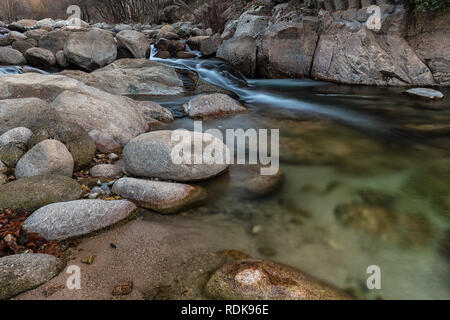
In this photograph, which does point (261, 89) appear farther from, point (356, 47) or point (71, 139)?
point (71, 139)

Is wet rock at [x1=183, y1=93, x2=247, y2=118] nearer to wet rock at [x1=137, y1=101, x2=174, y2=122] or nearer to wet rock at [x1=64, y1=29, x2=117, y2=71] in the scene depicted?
wet rock at [x1=137, y1=101, x2=174, y2=122]

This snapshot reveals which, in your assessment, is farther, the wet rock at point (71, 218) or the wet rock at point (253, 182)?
the wet rock at point (253, 182)

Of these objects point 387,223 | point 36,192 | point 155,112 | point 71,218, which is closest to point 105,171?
point 36,192

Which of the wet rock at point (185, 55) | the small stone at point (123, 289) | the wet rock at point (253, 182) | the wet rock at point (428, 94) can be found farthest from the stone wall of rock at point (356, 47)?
the small stone at point (123, 289)

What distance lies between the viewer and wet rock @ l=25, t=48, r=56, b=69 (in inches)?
361

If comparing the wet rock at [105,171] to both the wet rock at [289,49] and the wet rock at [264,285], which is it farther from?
the wet rock at [289,49]

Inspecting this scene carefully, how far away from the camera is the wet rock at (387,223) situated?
2.52 meters

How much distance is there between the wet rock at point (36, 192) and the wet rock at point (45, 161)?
8.1 inches

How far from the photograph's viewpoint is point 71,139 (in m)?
3.60

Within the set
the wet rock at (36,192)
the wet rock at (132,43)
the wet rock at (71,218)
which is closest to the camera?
the wet rock at (71,218)

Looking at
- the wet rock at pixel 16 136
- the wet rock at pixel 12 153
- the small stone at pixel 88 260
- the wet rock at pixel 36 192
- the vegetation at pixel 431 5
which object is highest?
the vegetation at pixel 431 5

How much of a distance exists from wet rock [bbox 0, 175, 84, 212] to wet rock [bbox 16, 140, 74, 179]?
0.67 ft

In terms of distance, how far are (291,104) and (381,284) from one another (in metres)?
5.58

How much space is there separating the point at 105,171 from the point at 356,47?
8277mm
